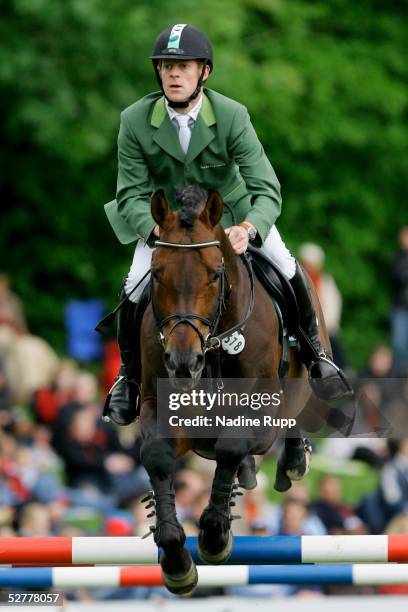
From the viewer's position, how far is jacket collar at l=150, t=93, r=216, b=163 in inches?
294

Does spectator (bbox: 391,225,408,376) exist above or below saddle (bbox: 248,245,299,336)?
above

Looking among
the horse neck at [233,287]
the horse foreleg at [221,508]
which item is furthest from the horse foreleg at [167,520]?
the horse neck at [233,287]

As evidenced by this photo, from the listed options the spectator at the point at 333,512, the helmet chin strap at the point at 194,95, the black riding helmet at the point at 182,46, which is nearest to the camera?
the black riding helmet at the point at 182,46

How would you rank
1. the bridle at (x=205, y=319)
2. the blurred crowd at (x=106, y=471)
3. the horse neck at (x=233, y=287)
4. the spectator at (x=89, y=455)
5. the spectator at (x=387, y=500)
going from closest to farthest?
the bridle at (x=205, y=319)
the horse neck at (x=233, y=287)
the blurred crowd at (x=106, y=471)
the spectator at (x=387, y=500)
the spectator at (x=89, y=455)

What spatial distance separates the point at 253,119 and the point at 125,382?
11026 mm

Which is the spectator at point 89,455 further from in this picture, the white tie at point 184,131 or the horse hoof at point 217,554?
the white tie at point 184,131

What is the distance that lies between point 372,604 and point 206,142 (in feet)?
10.5

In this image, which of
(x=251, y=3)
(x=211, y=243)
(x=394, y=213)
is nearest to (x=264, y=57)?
(x=251, y=3)

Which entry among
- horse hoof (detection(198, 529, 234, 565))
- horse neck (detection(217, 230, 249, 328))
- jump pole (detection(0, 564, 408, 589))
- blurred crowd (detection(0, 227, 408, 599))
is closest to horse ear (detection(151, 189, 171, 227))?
horse neck (detection(217, 230, 249, 328))

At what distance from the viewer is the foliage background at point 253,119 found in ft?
52.6

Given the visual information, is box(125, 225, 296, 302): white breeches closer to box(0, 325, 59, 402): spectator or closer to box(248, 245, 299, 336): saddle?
box(248, 245, 299, 336): saddle

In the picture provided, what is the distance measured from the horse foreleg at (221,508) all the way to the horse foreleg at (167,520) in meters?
0.11

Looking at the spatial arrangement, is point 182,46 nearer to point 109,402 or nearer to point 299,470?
point 109,402

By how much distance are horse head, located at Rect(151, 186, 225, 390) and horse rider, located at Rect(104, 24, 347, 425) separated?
237 millimetres
